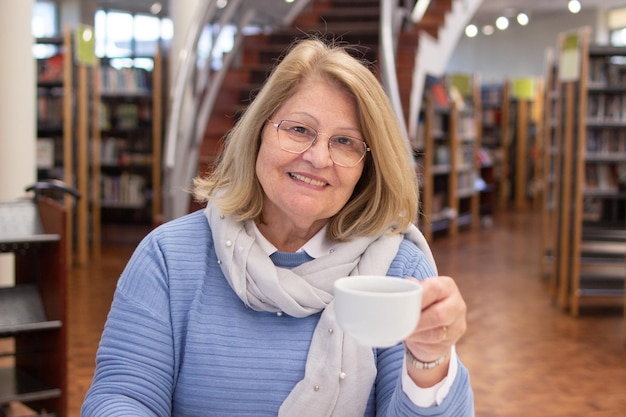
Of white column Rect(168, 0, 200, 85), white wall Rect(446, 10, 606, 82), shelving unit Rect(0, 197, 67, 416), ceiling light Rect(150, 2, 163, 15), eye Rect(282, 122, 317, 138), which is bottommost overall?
shelving unit Rect(0, 197, 67, 416)

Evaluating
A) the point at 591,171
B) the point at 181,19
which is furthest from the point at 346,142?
the point at 181,19

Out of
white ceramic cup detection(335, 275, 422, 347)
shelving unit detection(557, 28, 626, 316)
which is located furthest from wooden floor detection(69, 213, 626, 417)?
white ceramic cup detection(335, 275, 422, 347)

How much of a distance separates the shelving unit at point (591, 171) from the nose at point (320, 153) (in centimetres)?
458

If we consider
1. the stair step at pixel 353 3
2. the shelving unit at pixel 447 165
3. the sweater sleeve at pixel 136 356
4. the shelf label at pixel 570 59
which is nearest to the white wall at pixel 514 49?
the shelving unit at pixel 447 165

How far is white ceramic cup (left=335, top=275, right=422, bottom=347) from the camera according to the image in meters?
0.91

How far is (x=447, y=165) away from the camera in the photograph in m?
10.4

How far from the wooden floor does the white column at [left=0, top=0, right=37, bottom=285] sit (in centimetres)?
96

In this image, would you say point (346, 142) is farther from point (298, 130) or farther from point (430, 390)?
point (430, 390)

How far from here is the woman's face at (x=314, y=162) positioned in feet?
4.79

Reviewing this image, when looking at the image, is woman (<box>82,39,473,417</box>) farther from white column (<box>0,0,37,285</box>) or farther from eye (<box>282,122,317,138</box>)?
white column (<box>0,0,37,285</box>)

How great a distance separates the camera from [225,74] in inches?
273

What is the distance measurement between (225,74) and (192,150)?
114cm

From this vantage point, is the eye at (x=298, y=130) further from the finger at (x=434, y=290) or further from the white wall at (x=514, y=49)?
the white wall at (x=514, y=49)

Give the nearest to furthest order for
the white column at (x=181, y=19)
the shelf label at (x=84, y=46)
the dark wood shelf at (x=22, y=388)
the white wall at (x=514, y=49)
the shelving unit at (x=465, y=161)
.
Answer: the dark wood shelf at (x=22, y=388) → the shelf label at (x=84, y=46) → the white column at (x=181, y=19) → the shelving unit at (x=465, y=161) → the white wall at (x=514, y=49)
